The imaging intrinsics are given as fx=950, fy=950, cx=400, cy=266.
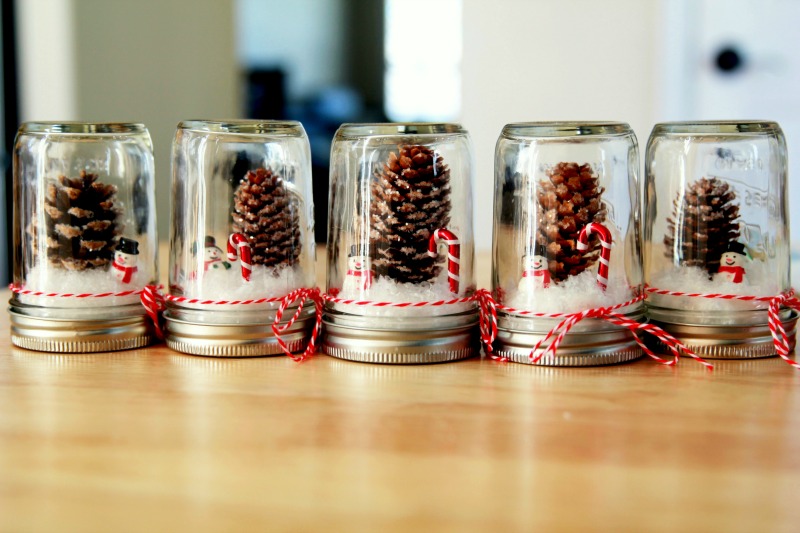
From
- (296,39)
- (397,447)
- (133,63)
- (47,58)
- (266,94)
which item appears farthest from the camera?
(296,39)

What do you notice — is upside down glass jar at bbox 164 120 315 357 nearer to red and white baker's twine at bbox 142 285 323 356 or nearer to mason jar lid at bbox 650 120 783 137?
red and white baker's twine at bbox 142 285 323 356

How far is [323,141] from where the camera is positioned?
4.55 meters

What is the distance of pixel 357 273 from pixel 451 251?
0.33 feet

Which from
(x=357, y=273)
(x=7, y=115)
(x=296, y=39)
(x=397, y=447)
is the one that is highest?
(x=296, y=39)

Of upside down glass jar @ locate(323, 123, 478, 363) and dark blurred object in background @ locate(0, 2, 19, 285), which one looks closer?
upside down glass jar @ locate(323, 123, 478, 363)

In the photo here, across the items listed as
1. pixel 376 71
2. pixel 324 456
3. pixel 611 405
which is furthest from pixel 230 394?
pixel 376 71

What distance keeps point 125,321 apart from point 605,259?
1.69 feet

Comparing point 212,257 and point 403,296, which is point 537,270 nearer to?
point 403,296

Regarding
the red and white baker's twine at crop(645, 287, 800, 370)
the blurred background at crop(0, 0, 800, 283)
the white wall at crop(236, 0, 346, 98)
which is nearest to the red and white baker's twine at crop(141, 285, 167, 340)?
the red and white baker's twine at crop(645, 287, 800, 370)

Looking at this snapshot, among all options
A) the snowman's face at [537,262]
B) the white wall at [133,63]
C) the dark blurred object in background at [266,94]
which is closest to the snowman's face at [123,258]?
the snowman's face at [537,262]

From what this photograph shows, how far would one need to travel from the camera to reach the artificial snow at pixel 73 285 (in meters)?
1.02

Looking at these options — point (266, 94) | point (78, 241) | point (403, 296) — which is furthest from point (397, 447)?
point (266, 94)

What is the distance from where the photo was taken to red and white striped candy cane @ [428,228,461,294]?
0.98 m

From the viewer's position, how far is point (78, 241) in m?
1.03
